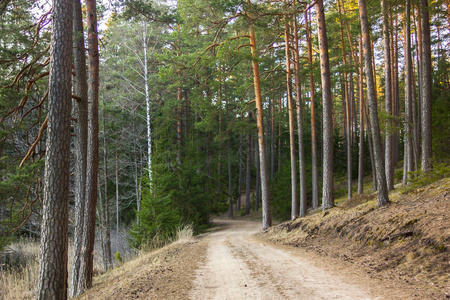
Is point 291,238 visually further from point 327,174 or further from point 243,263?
point 243,263

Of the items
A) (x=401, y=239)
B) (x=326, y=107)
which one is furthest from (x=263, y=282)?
(x=326, y=107)

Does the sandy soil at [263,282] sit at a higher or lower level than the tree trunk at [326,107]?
lower

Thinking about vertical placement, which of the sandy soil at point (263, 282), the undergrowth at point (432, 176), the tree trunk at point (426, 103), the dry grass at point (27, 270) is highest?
the tree trunk at point (426, 103)

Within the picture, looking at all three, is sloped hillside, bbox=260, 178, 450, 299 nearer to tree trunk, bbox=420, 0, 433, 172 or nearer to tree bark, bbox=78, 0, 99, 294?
tree trunk, bbox=420, 0, 433, 172

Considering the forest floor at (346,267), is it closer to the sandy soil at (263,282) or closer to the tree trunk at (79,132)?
the sandy soil at (263,282)

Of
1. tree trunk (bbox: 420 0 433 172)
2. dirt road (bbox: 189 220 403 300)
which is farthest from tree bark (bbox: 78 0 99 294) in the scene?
tree trunk (bbox: 420 0 433 172)

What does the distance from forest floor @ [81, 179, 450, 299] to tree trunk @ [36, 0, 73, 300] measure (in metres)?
0.99

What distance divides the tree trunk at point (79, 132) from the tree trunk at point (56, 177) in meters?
2.44

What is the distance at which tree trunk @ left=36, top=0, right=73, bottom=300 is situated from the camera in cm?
536

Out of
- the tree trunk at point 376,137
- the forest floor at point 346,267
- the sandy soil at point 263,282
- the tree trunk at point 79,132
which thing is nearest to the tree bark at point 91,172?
the tree trunk at point 79,132

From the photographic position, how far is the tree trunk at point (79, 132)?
7.96m

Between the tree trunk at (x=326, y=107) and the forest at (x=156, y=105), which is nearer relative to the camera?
the forest at (x=156, y=105)

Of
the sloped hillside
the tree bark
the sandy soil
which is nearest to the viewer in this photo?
the sandy soil

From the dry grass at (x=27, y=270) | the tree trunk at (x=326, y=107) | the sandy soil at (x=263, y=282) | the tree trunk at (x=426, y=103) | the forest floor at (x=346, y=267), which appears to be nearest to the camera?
the sandy soil at (x=263, y=282)
